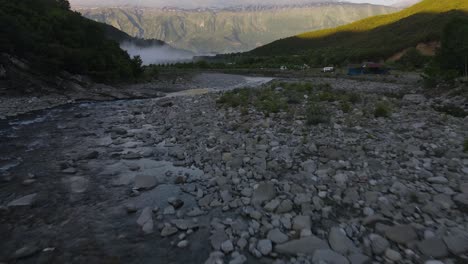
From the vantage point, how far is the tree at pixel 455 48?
2822cm

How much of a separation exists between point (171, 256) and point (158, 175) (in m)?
4.30

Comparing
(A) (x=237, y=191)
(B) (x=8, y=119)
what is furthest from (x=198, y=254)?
(B) (x=8, y=119)

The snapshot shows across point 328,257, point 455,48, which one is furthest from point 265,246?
point 455,48

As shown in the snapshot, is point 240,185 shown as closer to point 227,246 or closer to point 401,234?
point 227,246

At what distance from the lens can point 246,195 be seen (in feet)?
25.2

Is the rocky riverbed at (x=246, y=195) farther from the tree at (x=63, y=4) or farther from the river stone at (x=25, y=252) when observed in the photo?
the tree at (x=63, y=4)

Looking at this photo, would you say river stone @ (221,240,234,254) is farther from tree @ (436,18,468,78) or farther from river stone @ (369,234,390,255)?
tree @ (436,18,468,78)

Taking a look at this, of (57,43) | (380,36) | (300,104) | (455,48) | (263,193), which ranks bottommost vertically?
(263,193)

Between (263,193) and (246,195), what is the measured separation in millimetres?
450

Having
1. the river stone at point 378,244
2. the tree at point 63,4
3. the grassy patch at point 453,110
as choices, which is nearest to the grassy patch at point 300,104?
the grassy patch at point 453,110

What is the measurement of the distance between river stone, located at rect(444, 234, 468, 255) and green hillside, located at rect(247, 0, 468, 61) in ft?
132

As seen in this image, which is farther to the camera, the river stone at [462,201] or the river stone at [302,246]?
the river stone at [462,201]

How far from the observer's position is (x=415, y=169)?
845cm

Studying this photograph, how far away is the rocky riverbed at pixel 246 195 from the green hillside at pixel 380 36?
36386 mm
